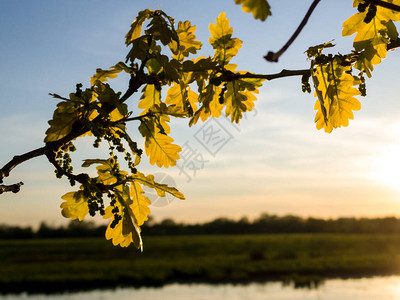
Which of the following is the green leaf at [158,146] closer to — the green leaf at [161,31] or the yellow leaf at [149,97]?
the yellow leaf at [149,97]

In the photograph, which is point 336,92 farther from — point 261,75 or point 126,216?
point 126,216

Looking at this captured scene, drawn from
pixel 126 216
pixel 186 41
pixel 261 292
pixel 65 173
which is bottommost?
pixel 261 292

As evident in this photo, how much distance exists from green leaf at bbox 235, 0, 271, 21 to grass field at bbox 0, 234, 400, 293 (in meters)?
34.2

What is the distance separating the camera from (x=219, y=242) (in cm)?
5084

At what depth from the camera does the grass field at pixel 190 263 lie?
110 ft

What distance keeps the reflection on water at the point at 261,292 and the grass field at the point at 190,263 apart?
2.87 ft

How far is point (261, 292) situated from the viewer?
120 feet

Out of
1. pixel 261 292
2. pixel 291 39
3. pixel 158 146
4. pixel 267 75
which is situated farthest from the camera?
pixel 261 292

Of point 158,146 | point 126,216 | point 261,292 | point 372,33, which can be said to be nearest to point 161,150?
point 158,146

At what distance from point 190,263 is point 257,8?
39.9m

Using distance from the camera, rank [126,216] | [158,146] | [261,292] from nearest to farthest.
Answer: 1. [126,216]
2. [158,146]
3. [261,292]

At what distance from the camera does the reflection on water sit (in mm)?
34750

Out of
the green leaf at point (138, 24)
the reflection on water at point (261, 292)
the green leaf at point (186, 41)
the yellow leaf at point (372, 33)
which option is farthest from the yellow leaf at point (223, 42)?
the reflection on water at point (261, 292)

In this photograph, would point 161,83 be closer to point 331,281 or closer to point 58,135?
point 58,135
